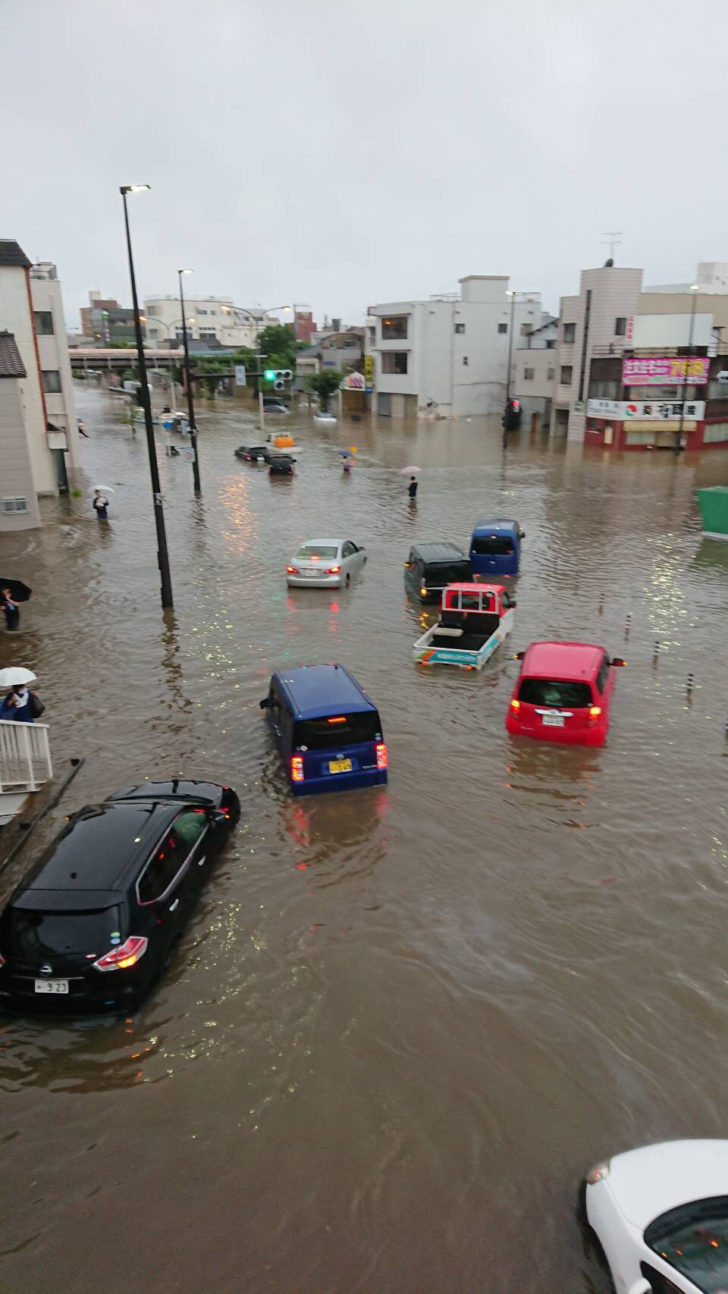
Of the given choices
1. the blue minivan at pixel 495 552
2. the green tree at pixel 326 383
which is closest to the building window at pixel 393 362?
the green tree at pixel 326 383

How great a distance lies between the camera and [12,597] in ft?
62.3

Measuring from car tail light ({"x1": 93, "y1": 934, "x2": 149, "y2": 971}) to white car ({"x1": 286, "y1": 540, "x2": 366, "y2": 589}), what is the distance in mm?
15769

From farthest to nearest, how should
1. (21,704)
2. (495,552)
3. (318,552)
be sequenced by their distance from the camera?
(495,552), (318,552), (21,704)

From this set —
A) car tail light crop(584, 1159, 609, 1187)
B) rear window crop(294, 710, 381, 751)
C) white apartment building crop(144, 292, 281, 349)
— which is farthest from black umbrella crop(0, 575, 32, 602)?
white apartment building crop(144, 292, 281, 349)

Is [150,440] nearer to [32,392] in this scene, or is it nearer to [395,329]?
[32,392]

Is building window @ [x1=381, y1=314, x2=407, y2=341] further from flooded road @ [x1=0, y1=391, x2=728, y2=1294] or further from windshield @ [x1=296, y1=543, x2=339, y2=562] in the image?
flooded road @ [x1=0, y1=391, x2=728, y2=1294]

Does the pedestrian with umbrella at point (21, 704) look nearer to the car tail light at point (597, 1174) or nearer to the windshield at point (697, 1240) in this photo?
the car tail light at point (597, 1174)

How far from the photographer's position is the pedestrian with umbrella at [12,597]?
18.9m

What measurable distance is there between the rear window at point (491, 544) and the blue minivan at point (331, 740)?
1286 cm

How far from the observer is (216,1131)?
6.59m

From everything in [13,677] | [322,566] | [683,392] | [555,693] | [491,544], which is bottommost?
[322,566]

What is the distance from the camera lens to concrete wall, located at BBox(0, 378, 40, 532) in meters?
27.6

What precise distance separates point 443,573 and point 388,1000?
45.5ft

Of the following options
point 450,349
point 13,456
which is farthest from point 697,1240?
point 450,349
